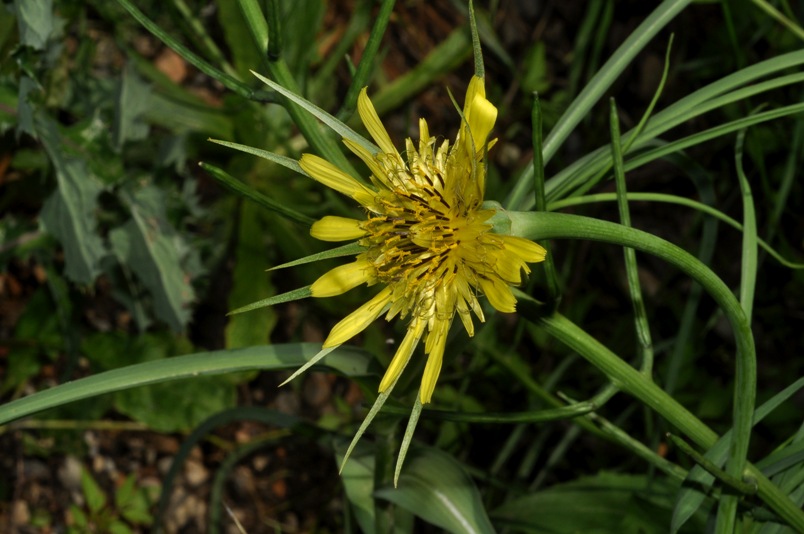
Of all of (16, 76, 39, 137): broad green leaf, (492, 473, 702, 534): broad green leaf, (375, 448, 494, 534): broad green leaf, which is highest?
(16, 76, 39, 137): broad green leaf

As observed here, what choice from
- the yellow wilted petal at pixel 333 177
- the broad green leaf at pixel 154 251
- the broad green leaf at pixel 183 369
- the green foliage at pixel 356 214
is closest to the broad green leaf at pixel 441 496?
the green foliage at pixel 356 214

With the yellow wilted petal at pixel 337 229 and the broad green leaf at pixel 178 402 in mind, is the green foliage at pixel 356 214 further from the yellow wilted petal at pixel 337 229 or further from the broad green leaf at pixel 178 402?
the yellow wilted petal at pixel 337 229

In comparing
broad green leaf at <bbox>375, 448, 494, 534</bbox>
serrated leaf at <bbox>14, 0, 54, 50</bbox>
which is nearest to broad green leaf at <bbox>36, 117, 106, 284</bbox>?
serrated leaf at <bbox>14, 0, 54, 50</bbox>

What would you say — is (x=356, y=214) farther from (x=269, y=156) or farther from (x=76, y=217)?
(x=269, y=156)

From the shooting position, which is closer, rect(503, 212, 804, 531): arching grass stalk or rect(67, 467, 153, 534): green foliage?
rect(503, 212, 804, 531): arching grass stalk

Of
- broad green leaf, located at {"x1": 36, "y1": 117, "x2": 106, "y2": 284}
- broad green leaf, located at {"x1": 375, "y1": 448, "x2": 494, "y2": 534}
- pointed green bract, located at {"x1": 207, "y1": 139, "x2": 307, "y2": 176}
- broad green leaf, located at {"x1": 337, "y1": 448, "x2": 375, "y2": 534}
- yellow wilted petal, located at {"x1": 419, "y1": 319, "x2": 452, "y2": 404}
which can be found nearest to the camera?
pointed green bract, located at {"x1": 207, "y1": 139, "x2": 307, "y2": 176}

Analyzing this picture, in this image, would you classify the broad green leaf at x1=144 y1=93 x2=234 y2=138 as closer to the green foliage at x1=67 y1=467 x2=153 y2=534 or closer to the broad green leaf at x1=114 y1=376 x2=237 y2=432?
the broad green leaf at x1=114 y1=376 x2=237 y2=432

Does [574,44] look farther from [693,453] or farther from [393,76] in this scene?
[693,453]

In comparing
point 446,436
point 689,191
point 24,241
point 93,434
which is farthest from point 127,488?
point 689,191

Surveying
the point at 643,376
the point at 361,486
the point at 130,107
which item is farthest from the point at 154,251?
the point at 643,376
